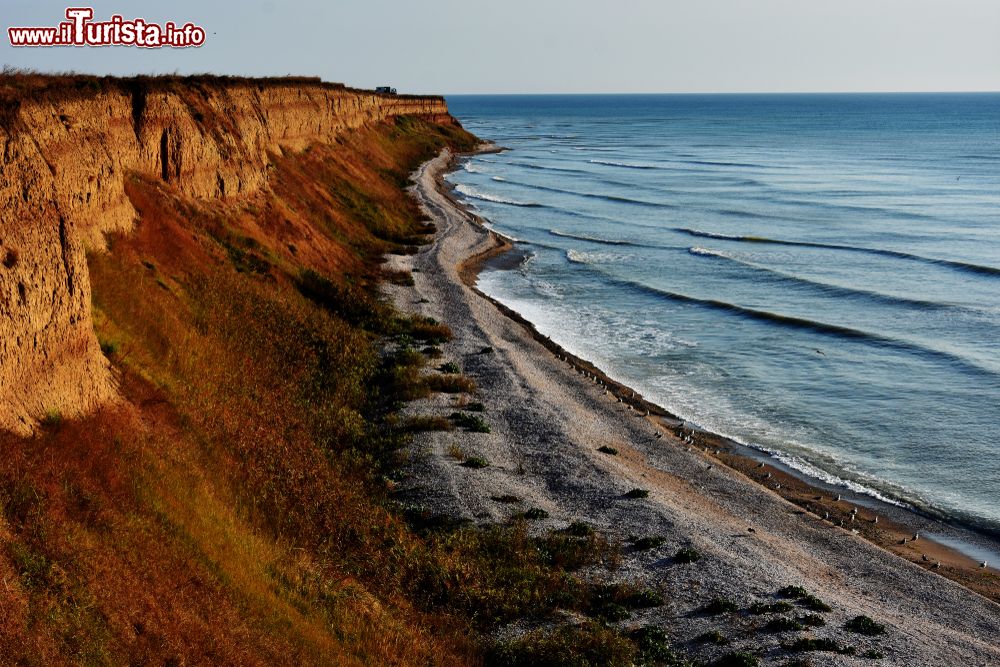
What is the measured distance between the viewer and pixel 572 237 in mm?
69938

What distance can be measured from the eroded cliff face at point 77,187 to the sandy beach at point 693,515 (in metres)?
9.26

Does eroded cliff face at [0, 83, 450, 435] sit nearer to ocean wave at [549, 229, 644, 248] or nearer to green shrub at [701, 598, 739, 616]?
green shrub at [701, 598, 739, 616]

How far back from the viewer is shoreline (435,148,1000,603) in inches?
881

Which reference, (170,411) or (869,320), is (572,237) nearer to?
(869,320)

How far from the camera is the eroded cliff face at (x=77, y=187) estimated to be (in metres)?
15.6

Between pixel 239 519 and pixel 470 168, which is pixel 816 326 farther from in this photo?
pixel 470 168

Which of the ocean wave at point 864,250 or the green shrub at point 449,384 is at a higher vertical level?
the ocean wave at point 864,250

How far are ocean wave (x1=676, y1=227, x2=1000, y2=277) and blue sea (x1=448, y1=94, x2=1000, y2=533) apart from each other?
0.73 ft

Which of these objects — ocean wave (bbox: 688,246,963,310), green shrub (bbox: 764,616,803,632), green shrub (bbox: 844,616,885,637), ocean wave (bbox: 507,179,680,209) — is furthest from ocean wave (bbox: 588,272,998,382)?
ocean wave (bbox: 507,179,680,209)

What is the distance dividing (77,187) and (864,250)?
54.6 metres

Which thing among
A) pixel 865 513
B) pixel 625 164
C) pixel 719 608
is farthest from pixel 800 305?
pixel 625 164

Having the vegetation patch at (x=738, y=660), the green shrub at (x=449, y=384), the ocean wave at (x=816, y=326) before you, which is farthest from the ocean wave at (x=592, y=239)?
the vegetation patch at (x=738, y=660)

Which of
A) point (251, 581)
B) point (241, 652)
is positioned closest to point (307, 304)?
point (251, 581)

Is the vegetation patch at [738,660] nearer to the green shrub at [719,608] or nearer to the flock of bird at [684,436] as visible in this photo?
the green shrub at [719,608]
